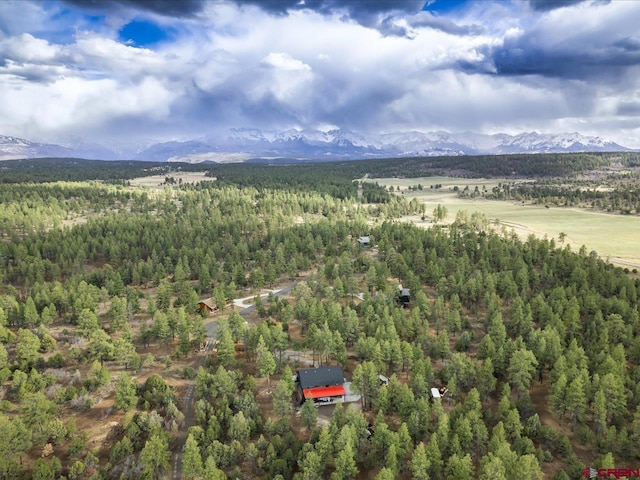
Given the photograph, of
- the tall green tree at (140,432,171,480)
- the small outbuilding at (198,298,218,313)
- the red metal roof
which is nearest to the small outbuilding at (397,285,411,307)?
the red metal roof

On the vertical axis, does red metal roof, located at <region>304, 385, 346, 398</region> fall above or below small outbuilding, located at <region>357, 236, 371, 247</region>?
below

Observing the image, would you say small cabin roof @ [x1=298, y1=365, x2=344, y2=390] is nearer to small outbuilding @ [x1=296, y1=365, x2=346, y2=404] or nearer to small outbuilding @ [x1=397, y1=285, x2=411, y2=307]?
small outbuilding @ [x1=296, y1=365, x2=346, y2=404]

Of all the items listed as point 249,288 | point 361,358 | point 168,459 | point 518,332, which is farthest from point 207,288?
point 518,332

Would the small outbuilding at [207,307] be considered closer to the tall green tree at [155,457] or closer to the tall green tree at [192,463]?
the tall green tree at [155,457]

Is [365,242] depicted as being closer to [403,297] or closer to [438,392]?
[403,297]

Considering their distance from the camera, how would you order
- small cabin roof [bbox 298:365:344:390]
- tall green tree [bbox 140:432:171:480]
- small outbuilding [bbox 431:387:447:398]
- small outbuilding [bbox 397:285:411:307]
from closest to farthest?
1. tall green tree [bbox 140:432:171:480]
2. small outbuilding [bbox 431:387:447:398]
3. small cabin roof [bbox 298:365:344:390]
4. small outbuilding [bbox 397:285:411:307]

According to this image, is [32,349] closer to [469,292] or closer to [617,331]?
[469,292]

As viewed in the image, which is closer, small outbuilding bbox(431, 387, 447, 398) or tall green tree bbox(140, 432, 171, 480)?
tall green tree bbox(140, 432, 171, 480)

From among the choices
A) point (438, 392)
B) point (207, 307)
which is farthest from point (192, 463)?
point (207, 307)
